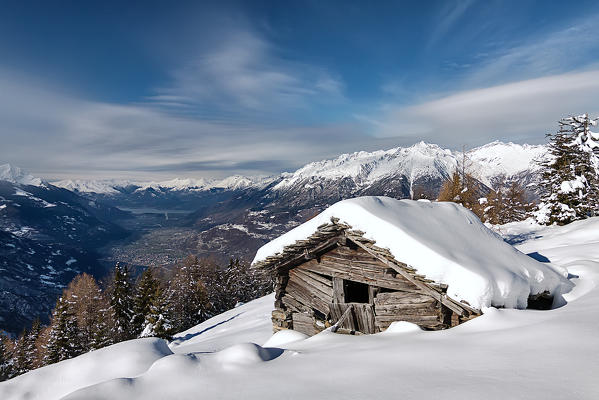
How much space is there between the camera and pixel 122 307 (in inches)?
1503

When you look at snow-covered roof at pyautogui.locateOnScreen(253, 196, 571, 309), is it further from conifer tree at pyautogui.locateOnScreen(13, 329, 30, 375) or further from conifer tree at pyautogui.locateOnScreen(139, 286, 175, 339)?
conifer tree at pyautogui.locateOnScreen(13, 329, 30, 375)

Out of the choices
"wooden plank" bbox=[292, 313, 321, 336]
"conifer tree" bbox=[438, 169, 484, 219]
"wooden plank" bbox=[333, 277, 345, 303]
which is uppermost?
"conifer tree" bbox=[438, 169, 484, 219]

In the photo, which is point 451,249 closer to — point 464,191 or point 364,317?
point 364,317

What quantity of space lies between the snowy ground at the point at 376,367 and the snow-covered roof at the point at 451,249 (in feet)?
1.81

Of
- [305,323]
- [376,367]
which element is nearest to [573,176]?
[305,323]

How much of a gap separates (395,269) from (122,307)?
41305mm

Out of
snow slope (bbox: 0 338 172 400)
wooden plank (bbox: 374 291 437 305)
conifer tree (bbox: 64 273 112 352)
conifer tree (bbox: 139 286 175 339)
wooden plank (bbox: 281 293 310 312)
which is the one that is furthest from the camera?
conifer tree (bbox: 64 273 112 352)

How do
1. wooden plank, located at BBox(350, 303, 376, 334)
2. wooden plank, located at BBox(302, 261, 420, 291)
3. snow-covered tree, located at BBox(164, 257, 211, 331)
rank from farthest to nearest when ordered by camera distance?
snow-covered tree, located at BBox(164, 257, 211, 331), wooden plank, located at BBox(350, 303, 376, 334), wooden plank, located at BBox(302, 261, 420, 291)

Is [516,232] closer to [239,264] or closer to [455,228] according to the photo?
[455,228]

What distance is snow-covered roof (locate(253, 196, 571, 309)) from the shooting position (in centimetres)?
609

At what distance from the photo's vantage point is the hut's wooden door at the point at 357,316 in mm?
8438

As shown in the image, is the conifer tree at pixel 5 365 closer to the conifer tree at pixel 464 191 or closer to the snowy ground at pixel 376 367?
the snowy ground at pixel 376 367

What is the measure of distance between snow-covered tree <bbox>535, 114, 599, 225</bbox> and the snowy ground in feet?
75.2

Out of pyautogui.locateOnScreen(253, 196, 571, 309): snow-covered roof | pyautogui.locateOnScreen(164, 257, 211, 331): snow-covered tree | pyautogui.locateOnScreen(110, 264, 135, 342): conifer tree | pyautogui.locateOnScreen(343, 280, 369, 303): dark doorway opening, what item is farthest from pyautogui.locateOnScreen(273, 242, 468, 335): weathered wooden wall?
pyautogui.locateOnScreen(164, 257, 211, 331): snow-covered tree
